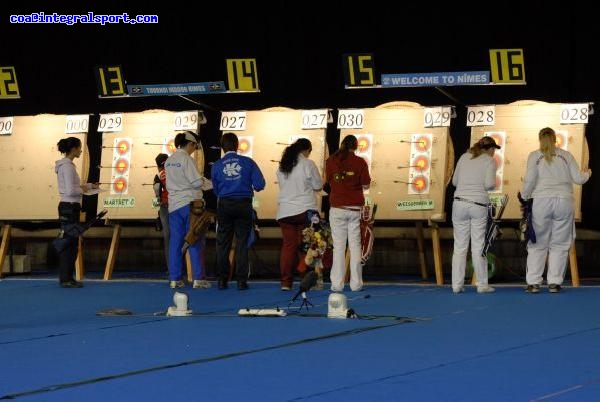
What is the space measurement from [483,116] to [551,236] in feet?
6.75

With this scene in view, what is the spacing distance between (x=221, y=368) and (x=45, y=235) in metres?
11.2

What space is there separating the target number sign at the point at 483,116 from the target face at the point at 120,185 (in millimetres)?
4241

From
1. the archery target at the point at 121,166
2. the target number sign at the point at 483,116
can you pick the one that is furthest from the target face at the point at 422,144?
the archery target at the point at 121,166

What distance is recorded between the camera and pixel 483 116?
14062 mm

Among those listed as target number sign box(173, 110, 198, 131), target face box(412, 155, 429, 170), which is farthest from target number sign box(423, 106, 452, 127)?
target number sign box(173, 110, 198, 131)

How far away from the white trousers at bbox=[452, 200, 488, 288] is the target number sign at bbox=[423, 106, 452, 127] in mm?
1667

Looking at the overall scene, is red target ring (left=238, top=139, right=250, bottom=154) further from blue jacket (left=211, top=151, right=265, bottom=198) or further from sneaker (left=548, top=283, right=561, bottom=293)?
sneaker (left=548, top=283, right=561, bottom=293)

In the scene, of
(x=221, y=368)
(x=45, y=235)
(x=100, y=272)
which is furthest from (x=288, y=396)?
(x=45, y=235)

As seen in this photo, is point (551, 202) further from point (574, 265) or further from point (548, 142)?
point (574, 265)

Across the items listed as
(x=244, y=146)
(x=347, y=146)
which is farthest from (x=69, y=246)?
(x=347, y=146)

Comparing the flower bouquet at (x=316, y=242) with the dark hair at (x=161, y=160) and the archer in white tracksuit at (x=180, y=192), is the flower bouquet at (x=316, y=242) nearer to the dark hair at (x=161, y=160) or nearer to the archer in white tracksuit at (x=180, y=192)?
the archer in white tracksuit at (x=180, y=192)

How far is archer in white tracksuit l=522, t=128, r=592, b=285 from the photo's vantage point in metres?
12.4

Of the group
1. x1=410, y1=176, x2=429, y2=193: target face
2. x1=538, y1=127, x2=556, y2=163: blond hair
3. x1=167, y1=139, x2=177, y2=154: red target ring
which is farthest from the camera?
x1=167, y1=139, x2=177, y2=154: red target ring

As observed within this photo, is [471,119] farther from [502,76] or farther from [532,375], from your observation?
[532,375]
